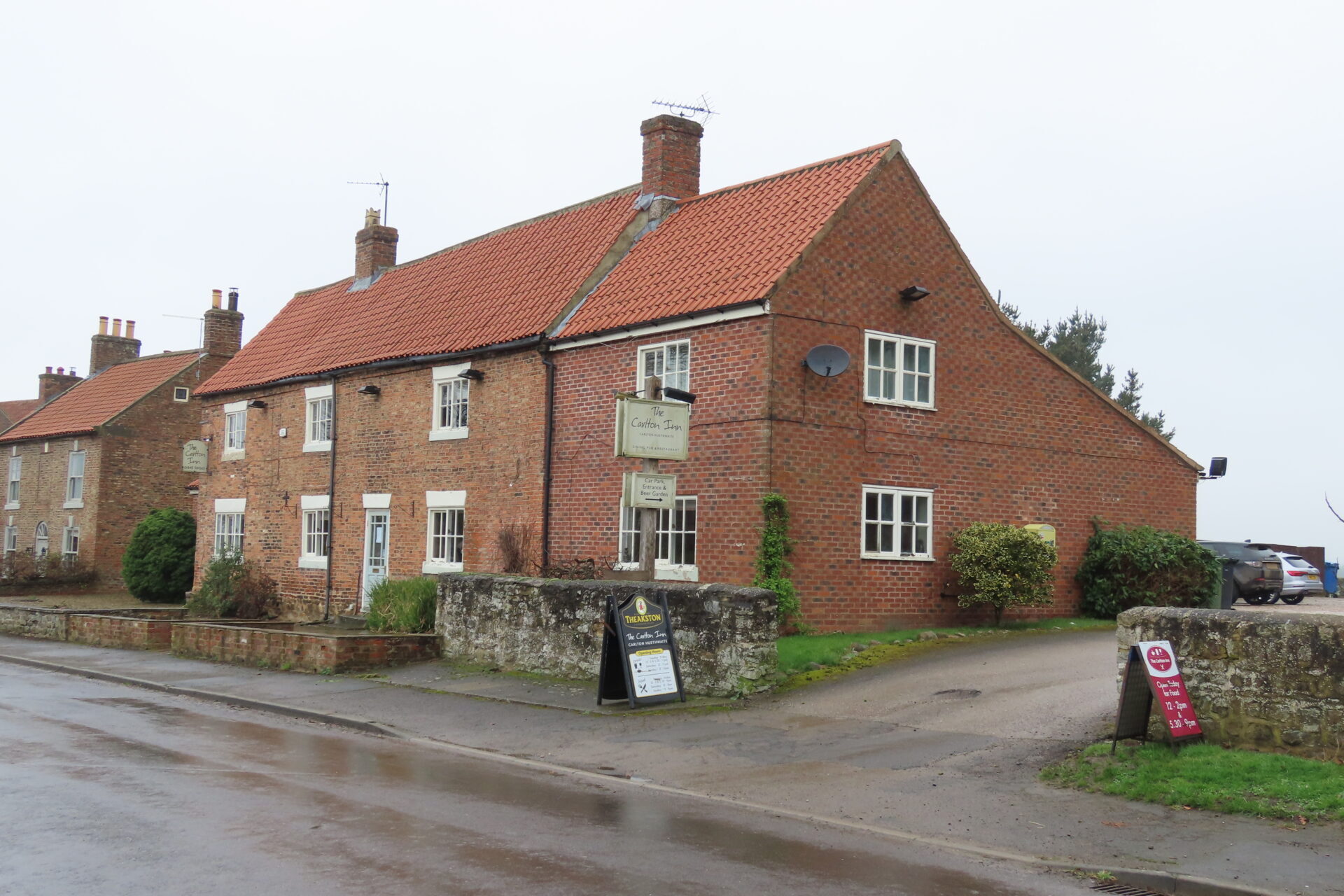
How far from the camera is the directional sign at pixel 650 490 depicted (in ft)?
48.5

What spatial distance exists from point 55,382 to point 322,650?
37.3 metres

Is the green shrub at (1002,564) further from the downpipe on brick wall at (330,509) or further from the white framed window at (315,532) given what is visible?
the white framed window at (315,532)

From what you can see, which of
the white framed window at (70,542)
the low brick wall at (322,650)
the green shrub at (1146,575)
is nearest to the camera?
the low brick wall at (322,650)

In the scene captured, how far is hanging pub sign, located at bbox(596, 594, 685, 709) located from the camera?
45.9 feet

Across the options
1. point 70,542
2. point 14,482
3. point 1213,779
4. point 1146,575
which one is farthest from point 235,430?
point 1213,779

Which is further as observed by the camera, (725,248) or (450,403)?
(450,403)

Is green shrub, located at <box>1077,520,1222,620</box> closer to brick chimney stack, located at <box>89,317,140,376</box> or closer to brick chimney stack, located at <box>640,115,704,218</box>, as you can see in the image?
brick chimney stack, located at <box>640,115,704,218</box>

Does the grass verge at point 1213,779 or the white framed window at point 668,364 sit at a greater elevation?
the white framed window at point 668,364

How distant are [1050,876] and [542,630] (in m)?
10.0

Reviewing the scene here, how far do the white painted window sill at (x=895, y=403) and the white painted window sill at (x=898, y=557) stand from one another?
7.37 feet

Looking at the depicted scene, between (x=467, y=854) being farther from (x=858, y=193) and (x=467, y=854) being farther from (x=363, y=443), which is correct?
(x=363, y=443)

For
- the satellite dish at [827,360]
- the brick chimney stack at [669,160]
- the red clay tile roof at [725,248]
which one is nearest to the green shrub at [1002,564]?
the satellite dish at [827,360]

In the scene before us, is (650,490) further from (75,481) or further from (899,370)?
(75,481)

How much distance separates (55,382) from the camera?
49500mm
